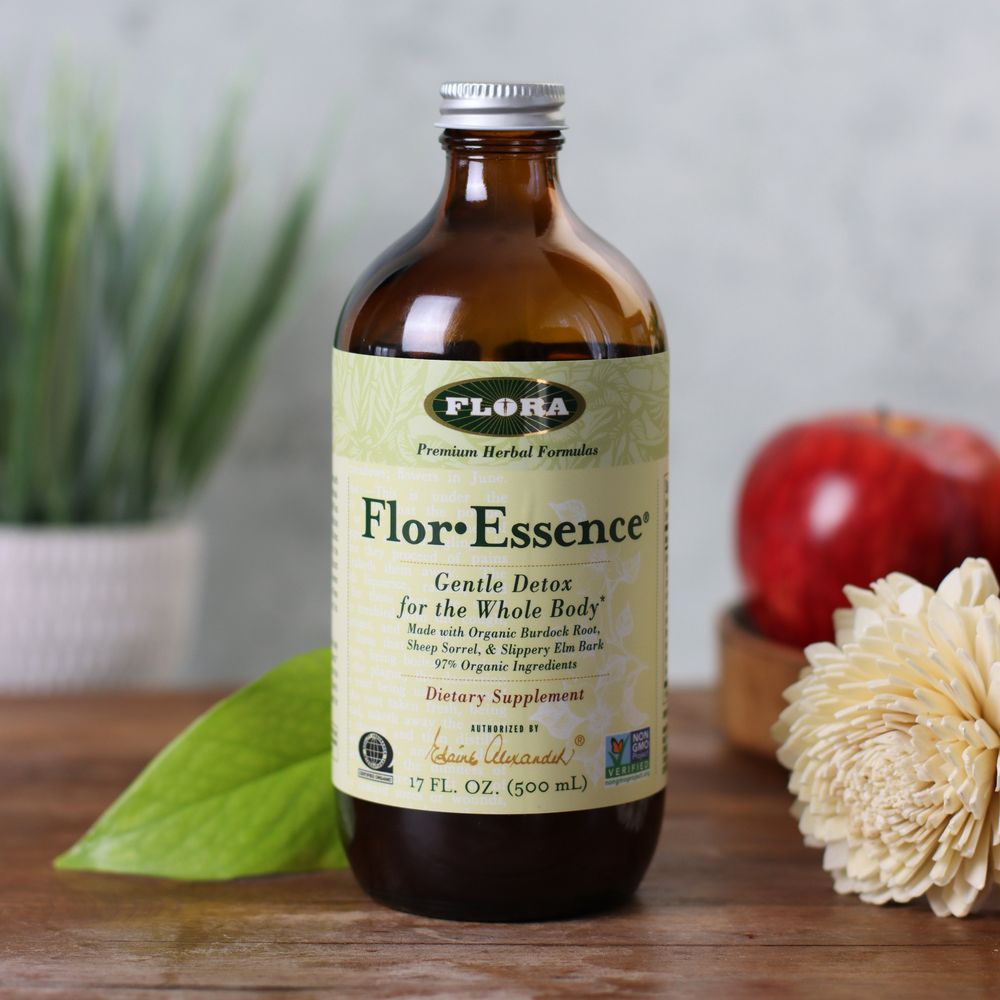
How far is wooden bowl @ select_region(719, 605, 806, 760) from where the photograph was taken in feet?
2.56

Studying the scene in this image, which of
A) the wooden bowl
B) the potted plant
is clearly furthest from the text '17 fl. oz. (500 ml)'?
the potted plant

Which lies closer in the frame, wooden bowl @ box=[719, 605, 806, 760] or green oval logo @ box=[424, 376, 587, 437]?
green oval logo @ box=[424, 376, 587, 437]

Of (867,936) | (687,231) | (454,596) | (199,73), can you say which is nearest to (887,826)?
(867,936)

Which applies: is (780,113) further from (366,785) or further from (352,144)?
(366,785)

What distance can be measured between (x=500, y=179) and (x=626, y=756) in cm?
22

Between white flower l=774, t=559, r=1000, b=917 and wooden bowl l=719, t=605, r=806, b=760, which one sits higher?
white flower l=774, t=559, r=1000, b=917

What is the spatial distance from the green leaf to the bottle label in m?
0.07

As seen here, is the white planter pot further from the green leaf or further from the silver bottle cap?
the silver bottle cap

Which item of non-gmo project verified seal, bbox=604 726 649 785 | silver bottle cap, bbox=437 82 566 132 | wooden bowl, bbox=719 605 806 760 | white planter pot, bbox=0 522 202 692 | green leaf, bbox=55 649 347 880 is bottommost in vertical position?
white planter pot, bbox=0 522 202 692

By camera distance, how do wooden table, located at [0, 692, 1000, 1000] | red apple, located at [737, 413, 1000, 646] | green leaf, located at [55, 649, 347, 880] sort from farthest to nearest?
1. red apple, located at [737, 413, 1000, 646]
2. green leaf, located at [55, 649, 347, 880]
3. wooden table, located at [0, 692, 1000, 1000]

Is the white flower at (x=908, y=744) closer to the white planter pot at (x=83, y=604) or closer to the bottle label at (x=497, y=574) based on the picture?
the bottle label at (x=497, y=574)

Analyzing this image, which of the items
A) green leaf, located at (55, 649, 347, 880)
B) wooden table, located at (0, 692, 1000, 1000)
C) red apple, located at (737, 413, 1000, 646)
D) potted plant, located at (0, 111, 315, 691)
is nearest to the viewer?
wooden table, located at (0, 692, 1000, 1000)

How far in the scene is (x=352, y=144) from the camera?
1216 millimetres

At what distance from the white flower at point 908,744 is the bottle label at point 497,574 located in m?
0.08
